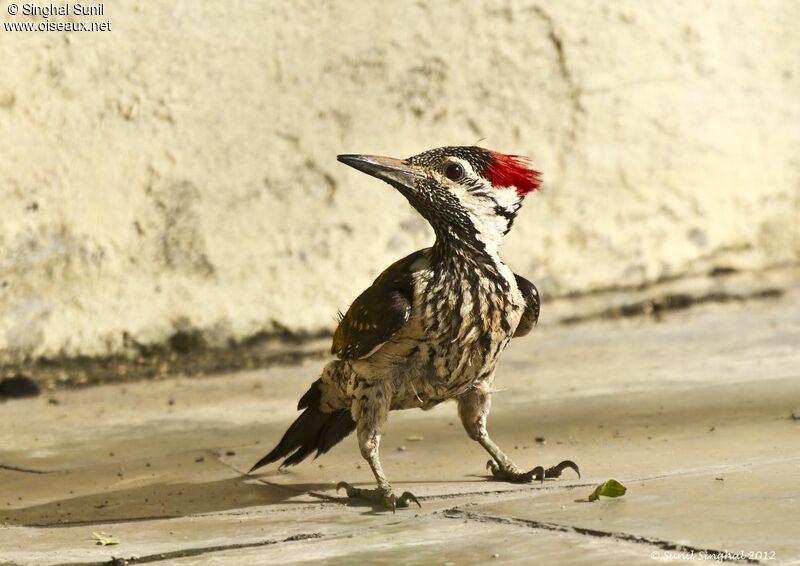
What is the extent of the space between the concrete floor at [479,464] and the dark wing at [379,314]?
0.52 metres

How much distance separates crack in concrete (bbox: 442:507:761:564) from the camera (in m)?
3.08

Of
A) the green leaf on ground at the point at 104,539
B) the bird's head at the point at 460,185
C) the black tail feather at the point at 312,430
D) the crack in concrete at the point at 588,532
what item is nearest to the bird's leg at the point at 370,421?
the black tail feather at the point at 312,430

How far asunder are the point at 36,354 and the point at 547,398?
275cm

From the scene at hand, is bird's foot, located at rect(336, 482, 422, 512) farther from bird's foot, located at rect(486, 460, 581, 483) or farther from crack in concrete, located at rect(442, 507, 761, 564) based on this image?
bird's foot, located at rect(486, 460, 581, 483)

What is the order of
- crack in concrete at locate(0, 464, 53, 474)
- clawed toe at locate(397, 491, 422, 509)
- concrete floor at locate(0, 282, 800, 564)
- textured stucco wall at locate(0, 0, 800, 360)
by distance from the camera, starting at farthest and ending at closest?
1. textured stucco wall at locate(0, 0, 800, 360)
2. crack in concrete at locate(0, 464, 53, 474)
3. clawed toe at locate(397, 491, 422, 509)
4. concrete floor at locate(0, 282, 800, 564)

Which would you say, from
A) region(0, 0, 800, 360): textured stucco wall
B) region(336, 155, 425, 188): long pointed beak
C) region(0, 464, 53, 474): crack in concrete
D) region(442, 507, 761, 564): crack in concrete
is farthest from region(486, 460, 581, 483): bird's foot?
region(0, 0, 800, 360): textured stucco wall

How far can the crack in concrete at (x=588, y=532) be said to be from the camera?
308 cm

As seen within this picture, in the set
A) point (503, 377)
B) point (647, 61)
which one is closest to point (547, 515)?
point (503, 377)

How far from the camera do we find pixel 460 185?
4.33 metres

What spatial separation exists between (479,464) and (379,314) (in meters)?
0.96

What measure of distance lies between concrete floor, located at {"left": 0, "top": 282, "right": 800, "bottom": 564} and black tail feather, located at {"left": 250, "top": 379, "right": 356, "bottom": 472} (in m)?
0.12

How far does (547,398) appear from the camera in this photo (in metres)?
6.19

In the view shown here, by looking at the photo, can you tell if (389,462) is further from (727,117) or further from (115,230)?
(727,117)

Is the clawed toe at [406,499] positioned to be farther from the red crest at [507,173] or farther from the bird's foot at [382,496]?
the red crest at [507,173]
